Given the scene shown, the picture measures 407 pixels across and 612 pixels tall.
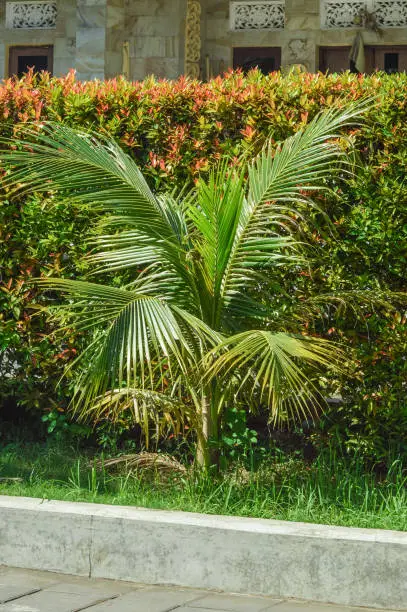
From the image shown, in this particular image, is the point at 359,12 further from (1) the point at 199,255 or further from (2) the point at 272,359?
(2) the point at 272,359

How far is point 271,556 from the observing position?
215 inches

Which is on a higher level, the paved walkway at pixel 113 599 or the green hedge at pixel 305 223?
the green hedge at pixel 305 223

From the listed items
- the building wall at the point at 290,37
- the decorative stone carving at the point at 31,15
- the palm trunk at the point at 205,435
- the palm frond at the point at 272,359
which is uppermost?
the decorative stone carving at the point at 31,15

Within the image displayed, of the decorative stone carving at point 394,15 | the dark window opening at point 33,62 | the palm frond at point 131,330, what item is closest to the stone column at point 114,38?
the dark window opening at point 33,62

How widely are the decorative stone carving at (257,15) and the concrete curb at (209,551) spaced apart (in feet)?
51.6

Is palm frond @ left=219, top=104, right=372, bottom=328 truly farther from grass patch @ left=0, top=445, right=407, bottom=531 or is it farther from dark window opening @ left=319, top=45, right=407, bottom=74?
dark window opening @ left=319, top=45, right=407, bottom=74

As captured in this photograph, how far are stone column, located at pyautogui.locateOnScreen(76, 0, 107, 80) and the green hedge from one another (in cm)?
1142

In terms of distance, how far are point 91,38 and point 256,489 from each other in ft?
45.7

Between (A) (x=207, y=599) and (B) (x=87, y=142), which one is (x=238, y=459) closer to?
(A) (x=207, y=599)

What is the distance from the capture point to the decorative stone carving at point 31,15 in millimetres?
21453

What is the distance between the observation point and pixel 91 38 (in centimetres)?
1891

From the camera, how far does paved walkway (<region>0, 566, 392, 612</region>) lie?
5.23 m

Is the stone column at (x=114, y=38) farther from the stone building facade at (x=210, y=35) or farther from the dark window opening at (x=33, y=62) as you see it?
the dark window opening at (x=33, y=62)

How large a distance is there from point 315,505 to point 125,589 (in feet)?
3.65
